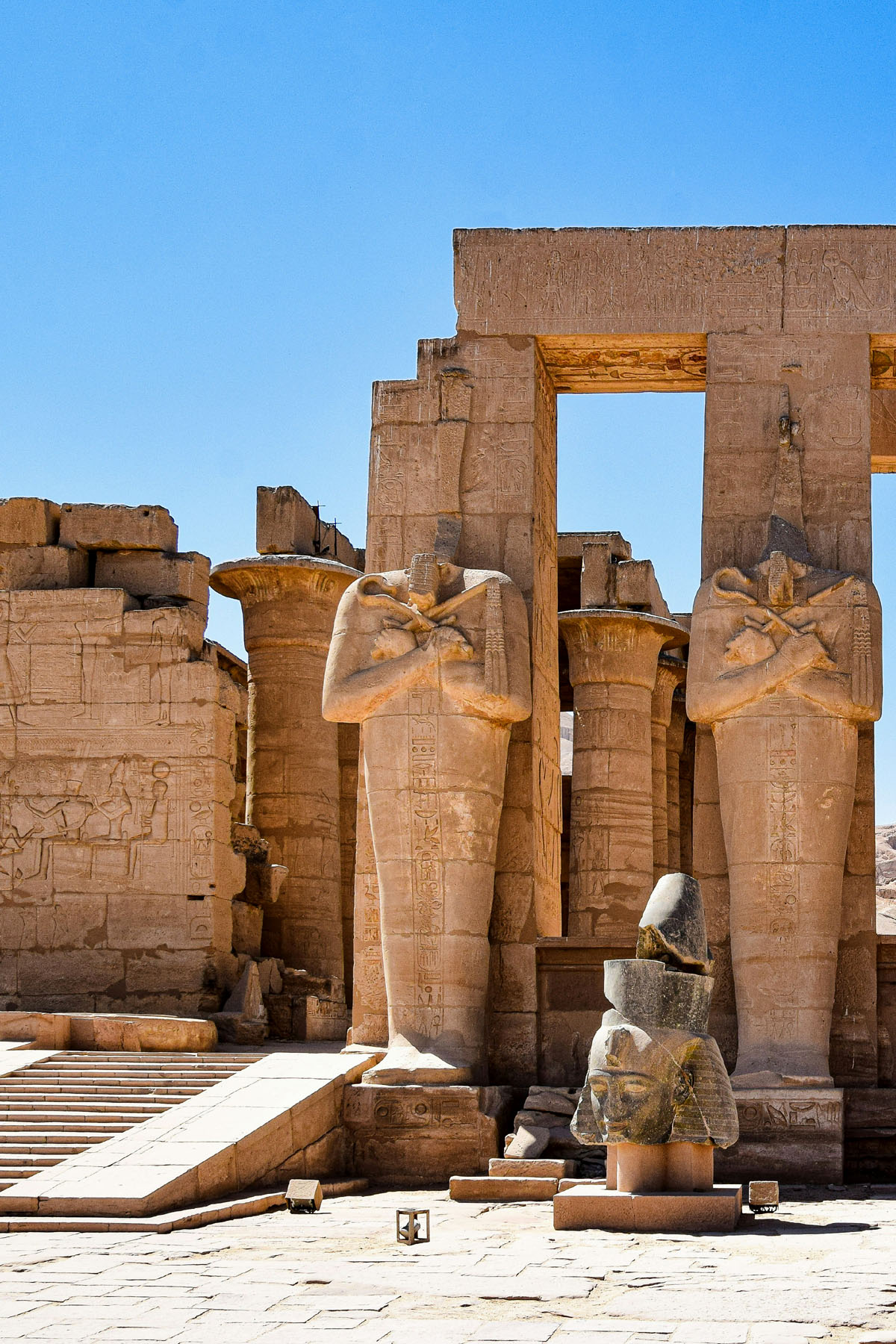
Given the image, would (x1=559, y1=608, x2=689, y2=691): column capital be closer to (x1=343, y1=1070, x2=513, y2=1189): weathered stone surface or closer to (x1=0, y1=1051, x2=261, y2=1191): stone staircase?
(x1=0, y1=1051, x2=261, y2=1191): stone staircase

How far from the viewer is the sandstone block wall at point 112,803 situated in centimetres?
1638

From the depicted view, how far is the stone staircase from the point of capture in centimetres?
1123

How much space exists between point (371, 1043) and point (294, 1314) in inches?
260

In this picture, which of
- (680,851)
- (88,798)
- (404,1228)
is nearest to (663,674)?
(680,851)

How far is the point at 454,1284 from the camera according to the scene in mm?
7637

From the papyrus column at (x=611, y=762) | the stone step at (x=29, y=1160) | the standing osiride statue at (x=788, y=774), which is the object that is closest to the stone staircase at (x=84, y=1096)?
the stone step at (x=29, y=1160)

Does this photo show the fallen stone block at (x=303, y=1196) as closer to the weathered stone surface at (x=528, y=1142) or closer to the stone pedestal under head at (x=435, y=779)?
the weathered stone surface at (x=528, y=1142)

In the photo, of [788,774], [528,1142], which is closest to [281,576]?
[788,774]

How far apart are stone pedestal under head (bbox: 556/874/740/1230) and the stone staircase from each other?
3378 millimetres

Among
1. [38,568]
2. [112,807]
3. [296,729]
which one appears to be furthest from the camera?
[296,729]

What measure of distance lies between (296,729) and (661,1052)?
35.4 ft

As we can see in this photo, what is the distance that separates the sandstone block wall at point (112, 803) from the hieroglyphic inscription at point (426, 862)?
12.9 ft

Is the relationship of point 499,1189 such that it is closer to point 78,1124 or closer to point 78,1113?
point 78,1124

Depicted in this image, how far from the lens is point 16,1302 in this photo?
286 inches
